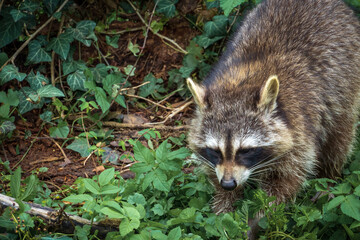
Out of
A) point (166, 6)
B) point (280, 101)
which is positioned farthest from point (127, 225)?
point (166, 6)

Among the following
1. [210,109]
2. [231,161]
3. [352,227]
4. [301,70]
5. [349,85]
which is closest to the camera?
[352,227]

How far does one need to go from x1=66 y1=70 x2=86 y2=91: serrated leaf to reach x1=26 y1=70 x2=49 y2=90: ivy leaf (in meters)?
0.28

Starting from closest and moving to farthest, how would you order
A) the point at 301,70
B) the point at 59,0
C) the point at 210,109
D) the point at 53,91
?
the point at 210,109, the point at 301,70, the point at 53,91, the point at 59,0

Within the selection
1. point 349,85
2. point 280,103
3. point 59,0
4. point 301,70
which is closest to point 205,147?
point 280,103

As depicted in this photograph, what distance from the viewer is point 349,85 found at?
16.3 feet

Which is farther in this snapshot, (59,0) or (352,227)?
(59,0)

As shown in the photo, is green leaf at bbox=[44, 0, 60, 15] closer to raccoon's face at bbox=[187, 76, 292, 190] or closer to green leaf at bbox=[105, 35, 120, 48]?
green leaf at bbox=[105, 35, 120, 48]

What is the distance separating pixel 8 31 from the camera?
5.71 m

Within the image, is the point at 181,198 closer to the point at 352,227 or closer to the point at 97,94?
the point at 352,227

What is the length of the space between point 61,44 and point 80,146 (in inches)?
52.6

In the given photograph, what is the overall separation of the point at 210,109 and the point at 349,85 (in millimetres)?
1703

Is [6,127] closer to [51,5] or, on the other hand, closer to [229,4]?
[51,5]

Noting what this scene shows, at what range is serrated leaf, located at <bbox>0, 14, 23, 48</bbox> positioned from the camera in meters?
5.70

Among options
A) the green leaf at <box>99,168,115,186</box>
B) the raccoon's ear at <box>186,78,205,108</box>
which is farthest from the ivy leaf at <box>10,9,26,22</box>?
the green leaf at <box>99,168,115,186</box>
